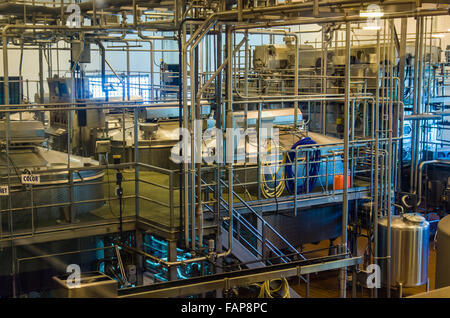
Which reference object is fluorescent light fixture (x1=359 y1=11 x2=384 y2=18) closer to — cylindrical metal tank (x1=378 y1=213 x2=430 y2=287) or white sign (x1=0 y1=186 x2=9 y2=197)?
cylindrical metal tank (x1=378 y1=213 x2=430 y2=287)

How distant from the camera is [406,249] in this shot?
7344mm

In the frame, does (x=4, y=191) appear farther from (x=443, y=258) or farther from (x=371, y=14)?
(x=443, y=258)

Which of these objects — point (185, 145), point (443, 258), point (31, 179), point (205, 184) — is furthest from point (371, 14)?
point (31, 179)

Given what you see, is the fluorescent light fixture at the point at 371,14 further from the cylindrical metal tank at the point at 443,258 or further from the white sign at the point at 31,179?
the white sign at the point at 31,179

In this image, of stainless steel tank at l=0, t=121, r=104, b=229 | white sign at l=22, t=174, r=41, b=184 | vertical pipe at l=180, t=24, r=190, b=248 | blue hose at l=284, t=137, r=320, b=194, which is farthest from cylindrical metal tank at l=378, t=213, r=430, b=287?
white sign at l=22, t=174, r=41, b=184

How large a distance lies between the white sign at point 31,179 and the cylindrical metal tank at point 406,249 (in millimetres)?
3965

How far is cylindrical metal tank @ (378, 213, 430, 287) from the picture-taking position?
7.30m

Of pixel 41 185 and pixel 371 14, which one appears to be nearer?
pixel 371 14

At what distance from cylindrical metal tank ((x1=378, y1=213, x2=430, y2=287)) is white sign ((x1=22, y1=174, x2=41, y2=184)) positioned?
3.96 m

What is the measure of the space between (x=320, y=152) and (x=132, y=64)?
9761 millimetres

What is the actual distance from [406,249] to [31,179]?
4.37 metres

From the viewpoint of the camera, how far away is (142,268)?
693 centimetres

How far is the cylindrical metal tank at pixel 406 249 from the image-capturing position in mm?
7297

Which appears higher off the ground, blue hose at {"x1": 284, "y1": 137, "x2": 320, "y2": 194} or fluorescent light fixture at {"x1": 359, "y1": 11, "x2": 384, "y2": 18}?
fluorescent light fixture at {"x1": 359, "y1": 11, "x2": 384, "y2": 18}
